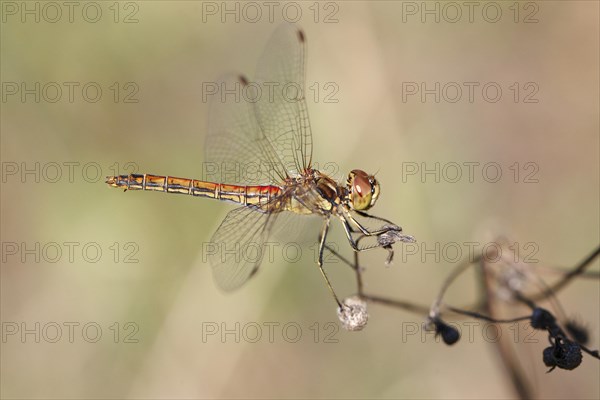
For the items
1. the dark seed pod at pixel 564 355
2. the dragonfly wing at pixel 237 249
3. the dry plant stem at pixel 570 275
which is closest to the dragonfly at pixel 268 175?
the dragonfly wing at pixel 237 249

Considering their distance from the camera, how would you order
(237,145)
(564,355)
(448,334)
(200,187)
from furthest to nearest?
(200,187)
(237,145)
(448,334)
(564,355)

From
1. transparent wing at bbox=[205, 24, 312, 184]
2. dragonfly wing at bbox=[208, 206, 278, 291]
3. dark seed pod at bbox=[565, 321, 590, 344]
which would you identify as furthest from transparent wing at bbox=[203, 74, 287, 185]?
dark seed pod at bbox=[565, 321, 590, 344]

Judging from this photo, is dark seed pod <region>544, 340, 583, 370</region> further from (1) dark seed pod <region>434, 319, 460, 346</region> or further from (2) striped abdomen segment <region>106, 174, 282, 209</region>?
(2) striped abdomen segment <region>106, 174, 282, 209</region>

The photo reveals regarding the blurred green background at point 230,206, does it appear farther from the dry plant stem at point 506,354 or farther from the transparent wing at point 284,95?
the transparent wing at point 284,95

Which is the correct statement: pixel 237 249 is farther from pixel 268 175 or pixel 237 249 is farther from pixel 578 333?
pixel 578 333

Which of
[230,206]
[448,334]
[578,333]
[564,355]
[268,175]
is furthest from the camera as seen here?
[230,206]

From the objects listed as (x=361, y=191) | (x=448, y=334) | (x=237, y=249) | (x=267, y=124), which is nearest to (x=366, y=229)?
(x=361, y=191)
